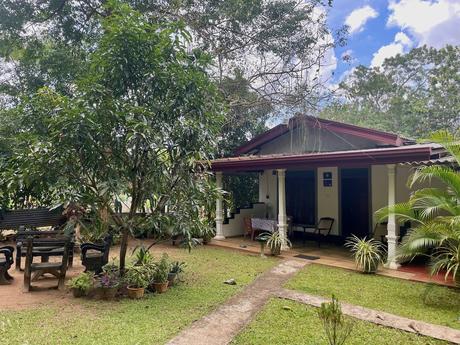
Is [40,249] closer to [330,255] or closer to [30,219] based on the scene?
[30,219]

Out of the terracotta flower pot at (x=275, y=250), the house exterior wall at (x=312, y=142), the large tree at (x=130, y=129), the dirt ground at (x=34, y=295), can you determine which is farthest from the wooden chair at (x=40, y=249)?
the house exterior wall at (x=312, y=142)

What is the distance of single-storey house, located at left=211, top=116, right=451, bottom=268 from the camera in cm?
861

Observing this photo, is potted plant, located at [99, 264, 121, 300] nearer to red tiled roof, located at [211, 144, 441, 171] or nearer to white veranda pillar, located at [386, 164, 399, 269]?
red tiled roof, located at [211, 144, 441, 171]

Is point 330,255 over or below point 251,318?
over

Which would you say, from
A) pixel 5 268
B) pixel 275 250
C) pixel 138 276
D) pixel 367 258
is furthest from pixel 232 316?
pixel 5 268

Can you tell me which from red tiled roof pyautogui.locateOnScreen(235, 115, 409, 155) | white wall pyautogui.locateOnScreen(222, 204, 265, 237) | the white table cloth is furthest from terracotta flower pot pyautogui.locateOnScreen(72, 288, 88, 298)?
red tiled roof pyautogui.locateOnScreen(235, 115, 409, 155)

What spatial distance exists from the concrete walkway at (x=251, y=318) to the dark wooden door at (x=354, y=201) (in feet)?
15.7

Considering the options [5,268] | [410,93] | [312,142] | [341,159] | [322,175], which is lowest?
[5,268]

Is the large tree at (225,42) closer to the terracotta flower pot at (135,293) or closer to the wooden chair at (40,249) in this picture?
the wooden chair at (40,249)

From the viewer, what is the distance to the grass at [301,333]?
4047 mm

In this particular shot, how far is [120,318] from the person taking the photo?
186 inches

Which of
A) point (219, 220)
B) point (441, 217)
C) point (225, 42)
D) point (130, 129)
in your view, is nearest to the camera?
point (130, 129)

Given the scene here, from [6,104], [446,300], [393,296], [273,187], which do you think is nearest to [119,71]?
[393,296]

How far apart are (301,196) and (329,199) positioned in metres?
0.99
